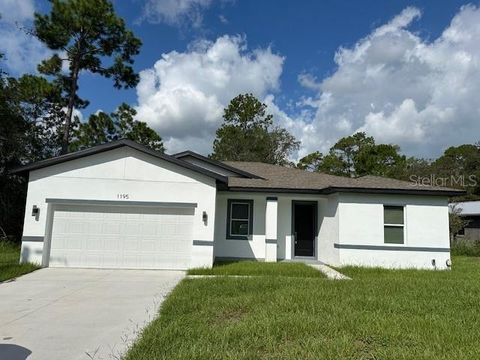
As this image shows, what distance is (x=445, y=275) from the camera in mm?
11008

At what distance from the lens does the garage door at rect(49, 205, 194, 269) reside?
11758 mm

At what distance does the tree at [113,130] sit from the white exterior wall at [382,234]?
1451 centimetres

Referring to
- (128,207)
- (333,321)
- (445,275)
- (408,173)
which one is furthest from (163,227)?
(408,173)

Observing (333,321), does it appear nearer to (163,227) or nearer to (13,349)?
(13,349)

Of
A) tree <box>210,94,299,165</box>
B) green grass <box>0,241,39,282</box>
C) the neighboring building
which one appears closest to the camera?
green grass <box>0,241,39,282</box>

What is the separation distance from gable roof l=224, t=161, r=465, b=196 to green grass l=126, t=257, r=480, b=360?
4373mm

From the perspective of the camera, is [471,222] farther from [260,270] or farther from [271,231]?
[260,270]

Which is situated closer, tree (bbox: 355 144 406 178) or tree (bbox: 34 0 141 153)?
tree (bbox: 34 0 141 153)

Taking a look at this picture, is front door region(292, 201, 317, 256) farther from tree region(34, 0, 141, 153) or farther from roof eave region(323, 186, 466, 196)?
tree region(34, 0, 141, 153)

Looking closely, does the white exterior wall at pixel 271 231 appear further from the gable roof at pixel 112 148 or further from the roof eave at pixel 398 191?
the gable roof at pixel 112 148

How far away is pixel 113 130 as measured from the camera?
28.1 m

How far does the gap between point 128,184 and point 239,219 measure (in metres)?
4.66

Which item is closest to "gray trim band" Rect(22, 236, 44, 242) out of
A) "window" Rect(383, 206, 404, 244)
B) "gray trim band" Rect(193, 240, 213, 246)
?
"gray trim band" Rect(193, 240, 213, 246)

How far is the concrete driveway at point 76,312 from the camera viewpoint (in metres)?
4.84
